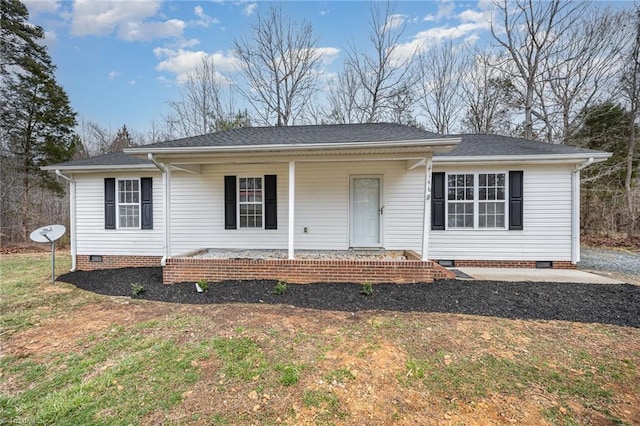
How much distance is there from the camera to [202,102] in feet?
52.8

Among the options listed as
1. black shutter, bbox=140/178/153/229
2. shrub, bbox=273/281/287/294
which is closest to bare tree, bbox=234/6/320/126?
black shutter, bbox=140/178/153/229

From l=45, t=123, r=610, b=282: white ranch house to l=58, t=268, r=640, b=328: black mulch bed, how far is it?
57 cm

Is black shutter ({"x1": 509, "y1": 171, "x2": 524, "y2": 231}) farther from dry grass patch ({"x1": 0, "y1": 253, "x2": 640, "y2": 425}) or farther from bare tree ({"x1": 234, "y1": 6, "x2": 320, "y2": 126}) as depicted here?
bare tree ({"x1": 234, "y1": 6, "x2": 320, "y2": 126})

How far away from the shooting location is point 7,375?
2.76 m

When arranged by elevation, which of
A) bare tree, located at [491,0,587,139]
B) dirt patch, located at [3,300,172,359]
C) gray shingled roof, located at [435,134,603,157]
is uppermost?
bare tree, located at [491,0,587,139]

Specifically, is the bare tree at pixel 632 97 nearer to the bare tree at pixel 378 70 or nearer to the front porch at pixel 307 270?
the bare tree at pixel 378 70

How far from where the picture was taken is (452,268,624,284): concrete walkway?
220 inches

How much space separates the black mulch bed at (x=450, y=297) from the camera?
4.10m

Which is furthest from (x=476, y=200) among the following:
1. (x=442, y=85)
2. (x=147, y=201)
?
(x=442, y=85)

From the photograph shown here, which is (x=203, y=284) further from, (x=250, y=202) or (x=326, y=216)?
(x=326, y=216)

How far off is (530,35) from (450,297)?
1428cm

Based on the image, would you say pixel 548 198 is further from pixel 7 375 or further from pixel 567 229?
pixel 7 375

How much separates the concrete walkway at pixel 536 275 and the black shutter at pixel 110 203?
9.14 meters

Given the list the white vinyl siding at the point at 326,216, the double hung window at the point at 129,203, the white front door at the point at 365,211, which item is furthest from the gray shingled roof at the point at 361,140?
the white front door at the point at 365,211
